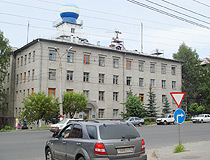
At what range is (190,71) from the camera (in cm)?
6394

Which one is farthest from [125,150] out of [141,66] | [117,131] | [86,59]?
[141,66]

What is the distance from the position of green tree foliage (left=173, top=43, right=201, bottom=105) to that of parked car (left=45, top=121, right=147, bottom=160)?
193 ft

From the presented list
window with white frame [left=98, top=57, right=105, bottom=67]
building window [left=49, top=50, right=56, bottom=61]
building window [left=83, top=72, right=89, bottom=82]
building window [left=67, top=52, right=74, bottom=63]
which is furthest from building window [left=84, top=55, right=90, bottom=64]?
building window [left=49, top=50, right=56, bottom=61]

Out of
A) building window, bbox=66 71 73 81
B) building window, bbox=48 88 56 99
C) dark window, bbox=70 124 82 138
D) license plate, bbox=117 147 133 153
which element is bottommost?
license plate, bbox=117 147 133 153

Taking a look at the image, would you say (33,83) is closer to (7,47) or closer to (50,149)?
(7,47)

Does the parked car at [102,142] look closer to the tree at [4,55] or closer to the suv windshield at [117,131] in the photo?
the suv windshield at [117,131]

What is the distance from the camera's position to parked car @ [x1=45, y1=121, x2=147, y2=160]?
7.20 m

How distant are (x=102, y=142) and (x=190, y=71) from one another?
60.4 m

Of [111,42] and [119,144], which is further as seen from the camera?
[111,42]

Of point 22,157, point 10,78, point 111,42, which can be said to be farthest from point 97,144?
point 111,42

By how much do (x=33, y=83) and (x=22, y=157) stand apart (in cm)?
3255

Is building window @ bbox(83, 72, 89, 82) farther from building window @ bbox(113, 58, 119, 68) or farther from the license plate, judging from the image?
the license plate

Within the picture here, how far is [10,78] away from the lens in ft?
168

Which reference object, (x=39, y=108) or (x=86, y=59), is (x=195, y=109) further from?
(x=39, y=108)
